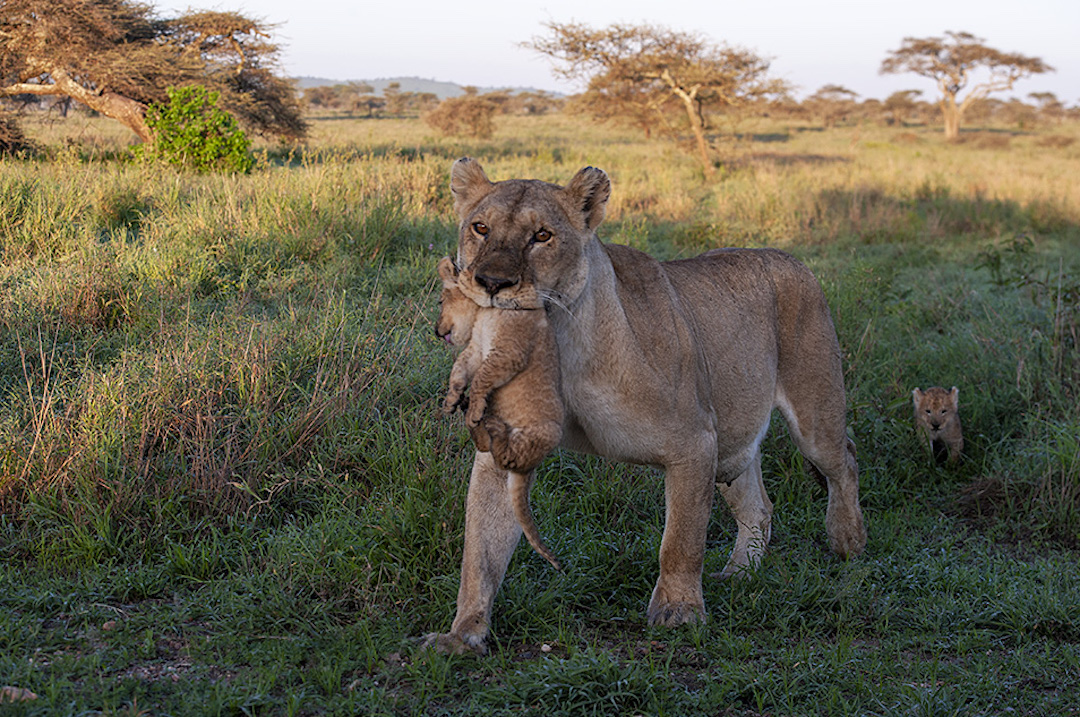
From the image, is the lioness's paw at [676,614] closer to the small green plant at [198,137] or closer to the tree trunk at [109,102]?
the small green plant at [198,137]

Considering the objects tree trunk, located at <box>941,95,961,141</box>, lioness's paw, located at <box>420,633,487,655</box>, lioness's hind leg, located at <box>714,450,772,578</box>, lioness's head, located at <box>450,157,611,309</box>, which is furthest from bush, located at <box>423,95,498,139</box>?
lioness's paw, located at <box>420,633,487,655</box>

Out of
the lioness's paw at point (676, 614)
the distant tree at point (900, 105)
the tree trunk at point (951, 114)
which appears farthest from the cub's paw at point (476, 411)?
the distant tree at point (900, 105)

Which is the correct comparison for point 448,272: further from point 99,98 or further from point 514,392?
point 99,98

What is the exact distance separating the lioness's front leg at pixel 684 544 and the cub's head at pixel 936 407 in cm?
227

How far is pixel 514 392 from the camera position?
111 inches

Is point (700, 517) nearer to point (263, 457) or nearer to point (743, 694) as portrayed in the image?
point (743, 694)

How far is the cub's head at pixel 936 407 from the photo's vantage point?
16.9ft

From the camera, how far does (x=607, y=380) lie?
3141 mm

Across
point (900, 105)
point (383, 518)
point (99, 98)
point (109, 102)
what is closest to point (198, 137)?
point (109, 102)

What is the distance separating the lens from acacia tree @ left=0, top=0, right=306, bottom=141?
13.0 meters

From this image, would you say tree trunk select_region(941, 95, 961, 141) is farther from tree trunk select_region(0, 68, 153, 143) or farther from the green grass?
the green grass

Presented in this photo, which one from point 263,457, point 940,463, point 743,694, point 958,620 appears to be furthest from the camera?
point 940,463

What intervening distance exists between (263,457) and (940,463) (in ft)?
11.6

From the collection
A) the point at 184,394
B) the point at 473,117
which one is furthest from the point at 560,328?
the point at 473,117
